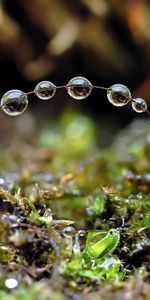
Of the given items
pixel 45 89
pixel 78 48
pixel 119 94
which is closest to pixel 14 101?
pixel 45 89

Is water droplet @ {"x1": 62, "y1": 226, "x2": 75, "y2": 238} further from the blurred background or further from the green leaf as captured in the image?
the blurred background

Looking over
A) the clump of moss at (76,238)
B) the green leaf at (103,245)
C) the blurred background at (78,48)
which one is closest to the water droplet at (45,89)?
the clump of moss at (76,238)

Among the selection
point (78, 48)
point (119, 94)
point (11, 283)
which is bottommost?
point (11, 283)

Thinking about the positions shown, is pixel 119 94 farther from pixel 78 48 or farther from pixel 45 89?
pixel 78 48

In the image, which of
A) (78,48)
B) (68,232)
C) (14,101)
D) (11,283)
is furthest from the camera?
(78,48)

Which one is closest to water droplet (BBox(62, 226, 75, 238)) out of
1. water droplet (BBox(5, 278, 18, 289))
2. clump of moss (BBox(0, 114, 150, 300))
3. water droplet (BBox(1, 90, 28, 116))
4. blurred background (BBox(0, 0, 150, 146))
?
clump of moss (BBox(0, 114, 150, 300))

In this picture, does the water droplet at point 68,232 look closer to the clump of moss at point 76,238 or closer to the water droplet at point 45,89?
the clump of moss at point 76,238
